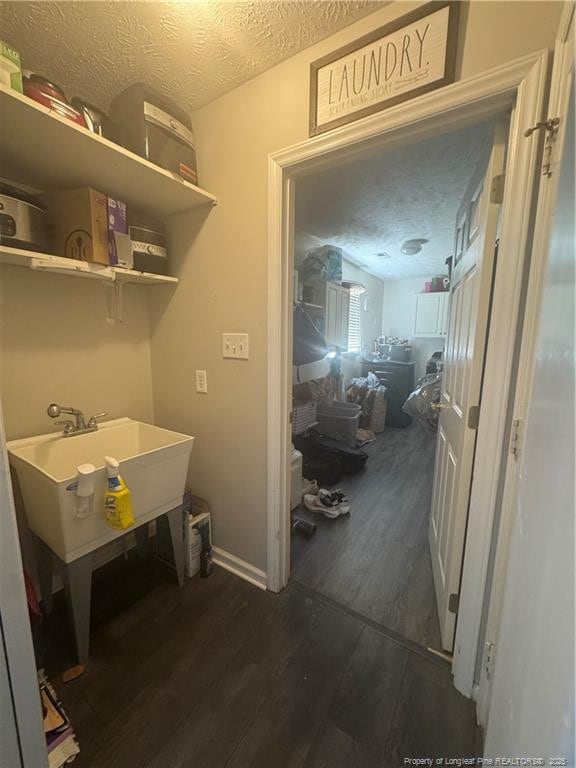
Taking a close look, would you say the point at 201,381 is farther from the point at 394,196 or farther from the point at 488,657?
the point at 394,196

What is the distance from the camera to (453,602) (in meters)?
1.27

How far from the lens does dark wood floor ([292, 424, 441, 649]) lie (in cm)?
153

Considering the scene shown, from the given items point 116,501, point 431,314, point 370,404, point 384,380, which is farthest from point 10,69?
point 431,314

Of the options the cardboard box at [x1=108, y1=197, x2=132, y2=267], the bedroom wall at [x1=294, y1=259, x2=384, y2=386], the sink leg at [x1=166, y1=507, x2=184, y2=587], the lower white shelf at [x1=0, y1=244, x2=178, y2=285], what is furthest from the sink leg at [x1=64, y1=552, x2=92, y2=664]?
the bedroom wall at [x1=294, y1=259, x2=384, y2=386]

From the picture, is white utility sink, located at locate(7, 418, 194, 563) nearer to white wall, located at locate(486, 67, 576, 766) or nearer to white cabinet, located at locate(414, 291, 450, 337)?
white wall, located at locate(486, 67, 576, 766)

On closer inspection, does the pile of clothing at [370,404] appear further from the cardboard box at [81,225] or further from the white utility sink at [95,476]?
the cardboard box at [81,225]

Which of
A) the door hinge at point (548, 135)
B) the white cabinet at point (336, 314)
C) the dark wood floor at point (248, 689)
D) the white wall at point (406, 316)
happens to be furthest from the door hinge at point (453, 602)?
the white wall at point (406, 316)

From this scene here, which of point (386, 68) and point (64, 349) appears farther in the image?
point (64, 349)

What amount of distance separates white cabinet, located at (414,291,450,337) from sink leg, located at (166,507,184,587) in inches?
178

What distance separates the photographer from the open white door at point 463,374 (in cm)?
108

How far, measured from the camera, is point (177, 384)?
1.82 metres

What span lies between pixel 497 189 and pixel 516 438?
824mm

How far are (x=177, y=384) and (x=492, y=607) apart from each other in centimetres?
171

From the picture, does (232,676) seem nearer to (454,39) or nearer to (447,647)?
(447,647)
